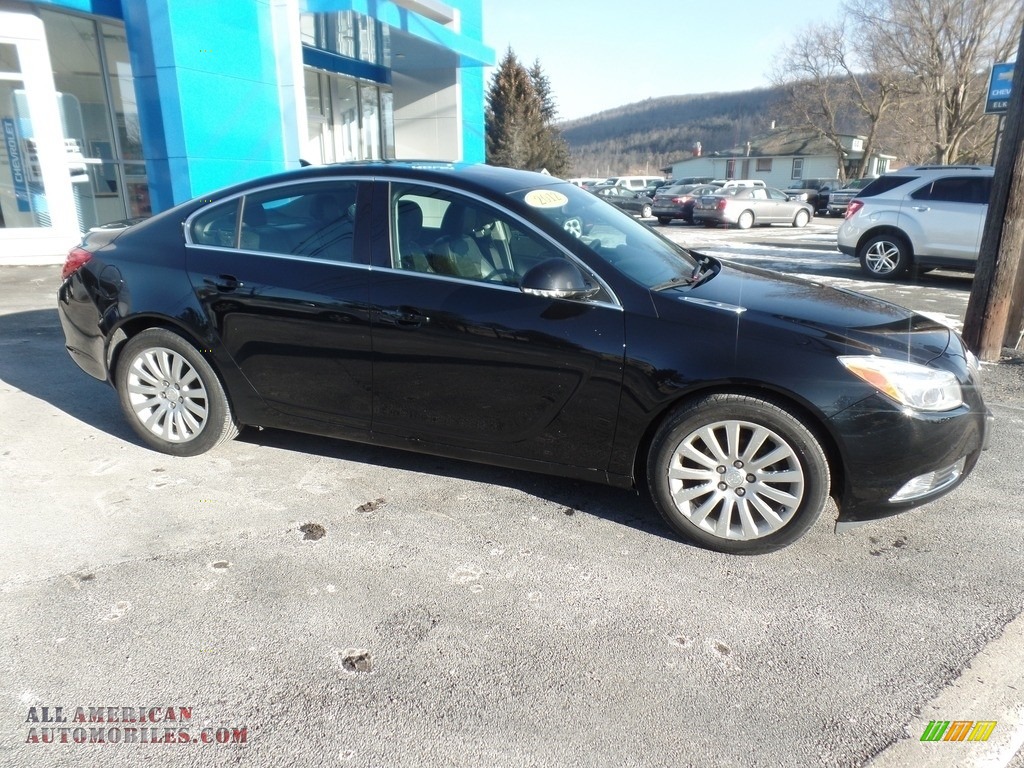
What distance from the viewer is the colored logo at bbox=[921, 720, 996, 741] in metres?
2.17

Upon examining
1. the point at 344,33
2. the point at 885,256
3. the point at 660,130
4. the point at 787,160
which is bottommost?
the point at 885,256

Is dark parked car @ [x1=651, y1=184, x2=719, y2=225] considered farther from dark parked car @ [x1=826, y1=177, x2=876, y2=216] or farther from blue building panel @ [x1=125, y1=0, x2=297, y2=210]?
blue building panel @ [x1=125, y1=0, x2=297, y2=210]

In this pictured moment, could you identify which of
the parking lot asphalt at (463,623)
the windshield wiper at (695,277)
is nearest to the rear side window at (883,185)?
the parking lot asphalt at (463,623)

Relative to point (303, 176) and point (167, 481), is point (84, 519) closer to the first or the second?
point (167, 481)

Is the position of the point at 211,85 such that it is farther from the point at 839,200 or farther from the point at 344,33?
the point at 839,200

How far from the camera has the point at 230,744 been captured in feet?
6.93

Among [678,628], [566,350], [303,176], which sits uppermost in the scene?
[303,176]

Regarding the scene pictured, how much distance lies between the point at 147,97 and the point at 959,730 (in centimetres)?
1159

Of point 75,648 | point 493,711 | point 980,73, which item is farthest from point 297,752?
point 980,73

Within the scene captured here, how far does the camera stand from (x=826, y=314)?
326 cm

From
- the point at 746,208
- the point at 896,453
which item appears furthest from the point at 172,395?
the point at 746,208

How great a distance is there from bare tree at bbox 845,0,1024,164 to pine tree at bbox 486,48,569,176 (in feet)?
58.6

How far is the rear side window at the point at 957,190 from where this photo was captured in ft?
32.9

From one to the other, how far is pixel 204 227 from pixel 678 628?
3.19m
